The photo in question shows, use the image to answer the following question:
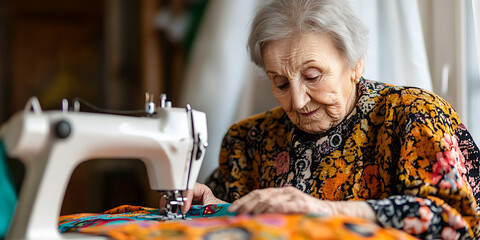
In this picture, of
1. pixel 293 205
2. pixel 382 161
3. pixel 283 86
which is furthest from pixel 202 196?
pixel 293 205

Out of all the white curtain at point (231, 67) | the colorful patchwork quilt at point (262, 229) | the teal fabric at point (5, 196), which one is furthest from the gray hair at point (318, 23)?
the teal fabric at point (5, 196)

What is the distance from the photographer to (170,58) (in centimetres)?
401

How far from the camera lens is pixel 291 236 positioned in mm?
930

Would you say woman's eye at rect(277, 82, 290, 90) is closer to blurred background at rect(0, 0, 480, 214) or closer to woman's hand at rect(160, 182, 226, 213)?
blurred background at rect(0, 0, 480, 214)

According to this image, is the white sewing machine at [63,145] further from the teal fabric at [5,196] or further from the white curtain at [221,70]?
the white curtain at [221,70]

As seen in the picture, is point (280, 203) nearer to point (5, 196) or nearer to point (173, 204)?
point (173, 204)

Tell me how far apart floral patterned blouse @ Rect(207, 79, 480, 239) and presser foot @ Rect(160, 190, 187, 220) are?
0.39 metres

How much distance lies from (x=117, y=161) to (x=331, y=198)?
366 cm

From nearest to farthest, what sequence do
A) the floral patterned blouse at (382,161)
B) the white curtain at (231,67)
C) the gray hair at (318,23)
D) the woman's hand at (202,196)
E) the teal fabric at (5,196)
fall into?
1. the teal fabric at (5,196)
2. the floral patterned blouse at (382,161)
3. the gray hair at (318,23)
4. the woman's hand at (202,196)
5. the white curtain at (231,67)

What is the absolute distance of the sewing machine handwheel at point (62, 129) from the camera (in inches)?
40.2

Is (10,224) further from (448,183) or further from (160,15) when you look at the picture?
(160,15)

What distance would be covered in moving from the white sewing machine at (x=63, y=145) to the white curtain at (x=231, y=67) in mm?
880

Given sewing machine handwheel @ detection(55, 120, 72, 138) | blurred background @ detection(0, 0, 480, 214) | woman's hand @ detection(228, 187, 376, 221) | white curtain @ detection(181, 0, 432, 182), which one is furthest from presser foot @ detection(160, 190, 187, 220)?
white curtain @ detection(181, 0, 432, 182)

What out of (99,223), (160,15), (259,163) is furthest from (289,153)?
(160,15)
